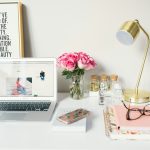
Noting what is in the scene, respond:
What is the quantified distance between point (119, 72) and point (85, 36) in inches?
10.6

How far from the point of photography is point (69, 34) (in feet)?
4.52

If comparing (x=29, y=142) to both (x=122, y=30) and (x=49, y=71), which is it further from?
(x=122, y=30)

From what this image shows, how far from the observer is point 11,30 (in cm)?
136

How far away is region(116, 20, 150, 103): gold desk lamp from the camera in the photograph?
3.72ft

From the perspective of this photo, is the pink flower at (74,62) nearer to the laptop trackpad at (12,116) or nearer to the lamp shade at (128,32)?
the lamp shade at (128,32)

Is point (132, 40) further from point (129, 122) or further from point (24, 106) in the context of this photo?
point (24, 106)

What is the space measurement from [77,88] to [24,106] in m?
0.29

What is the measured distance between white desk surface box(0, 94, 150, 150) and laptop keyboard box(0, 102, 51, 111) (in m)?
0.13

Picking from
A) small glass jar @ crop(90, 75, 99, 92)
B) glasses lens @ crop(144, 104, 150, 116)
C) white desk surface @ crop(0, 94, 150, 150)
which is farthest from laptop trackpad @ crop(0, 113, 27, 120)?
glasses lens @ crop(144, 104, 150, 116)

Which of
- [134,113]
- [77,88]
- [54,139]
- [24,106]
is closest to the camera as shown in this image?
[54,139]

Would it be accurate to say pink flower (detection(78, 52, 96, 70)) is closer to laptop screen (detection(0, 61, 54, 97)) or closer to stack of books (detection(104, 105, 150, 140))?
laptop screen (detection(0, 61, 54, 97))

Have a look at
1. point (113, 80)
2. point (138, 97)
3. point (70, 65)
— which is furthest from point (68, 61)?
point (138, 97)

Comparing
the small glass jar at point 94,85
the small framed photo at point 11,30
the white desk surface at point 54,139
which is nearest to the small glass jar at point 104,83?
the small glass jar at point 94,85

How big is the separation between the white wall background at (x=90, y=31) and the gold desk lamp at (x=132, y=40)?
0.21 ft
